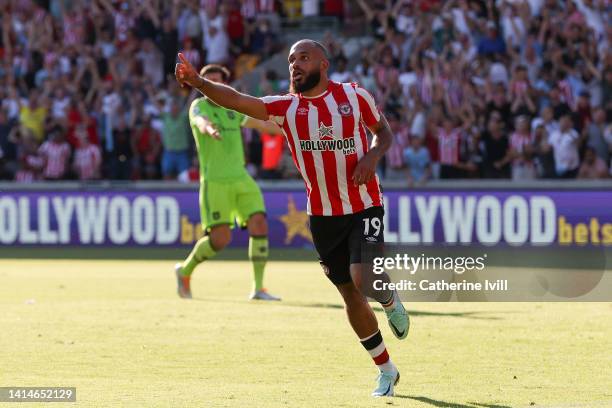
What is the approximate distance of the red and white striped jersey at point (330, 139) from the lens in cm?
893

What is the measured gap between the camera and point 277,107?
8.91 meters

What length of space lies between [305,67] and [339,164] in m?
0.69

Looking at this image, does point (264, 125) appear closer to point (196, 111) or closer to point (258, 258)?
point (196, 111)

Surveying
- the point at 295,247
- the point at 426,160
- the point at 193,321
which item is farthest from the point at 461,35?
the point at 193,321

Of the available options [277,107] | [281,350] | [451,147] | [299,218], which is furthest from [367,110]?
[451,147]

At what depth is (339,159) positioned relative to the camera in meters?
9.01

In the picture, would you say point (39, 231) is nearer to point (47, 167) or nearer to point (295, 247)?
point (47, 167)

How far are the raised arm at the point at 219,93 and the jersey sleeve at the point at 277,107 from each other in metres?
0.04

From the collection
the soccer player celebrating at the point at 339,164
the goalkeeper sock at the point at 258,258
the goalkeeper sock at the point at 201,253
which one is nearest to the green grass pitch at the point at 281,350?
the goalkeeper sock at the point at 258,258

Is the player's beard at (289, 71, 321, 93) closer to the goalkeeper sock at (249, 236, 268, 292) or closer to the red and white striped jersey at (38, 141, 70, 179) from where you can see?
the goalkeeper sock at (249, 236, 268, 292)

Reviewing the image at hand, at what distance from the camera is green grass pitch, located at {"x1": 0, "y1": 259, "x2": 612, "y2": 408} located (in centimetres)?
881

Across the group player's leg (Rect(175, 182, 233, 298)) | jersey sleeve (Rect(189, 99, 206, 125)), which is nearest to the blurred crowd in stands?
player's leg (Rect(175, 182, 233, 298))

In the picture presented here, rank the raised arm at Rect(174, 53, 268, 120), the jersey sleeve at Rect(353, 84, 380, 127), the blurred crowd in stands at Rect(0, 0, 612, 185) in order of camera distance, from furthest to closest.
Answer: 1. the blurred crowd in stands at Rect(0, 0, 612, 185)
2. the jersey sleeve at Rect(353, 84, 380, 127)
3. the raised arm at Rect(174, 53, 268, 120)

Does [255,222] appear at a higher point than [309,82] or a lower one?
lower
